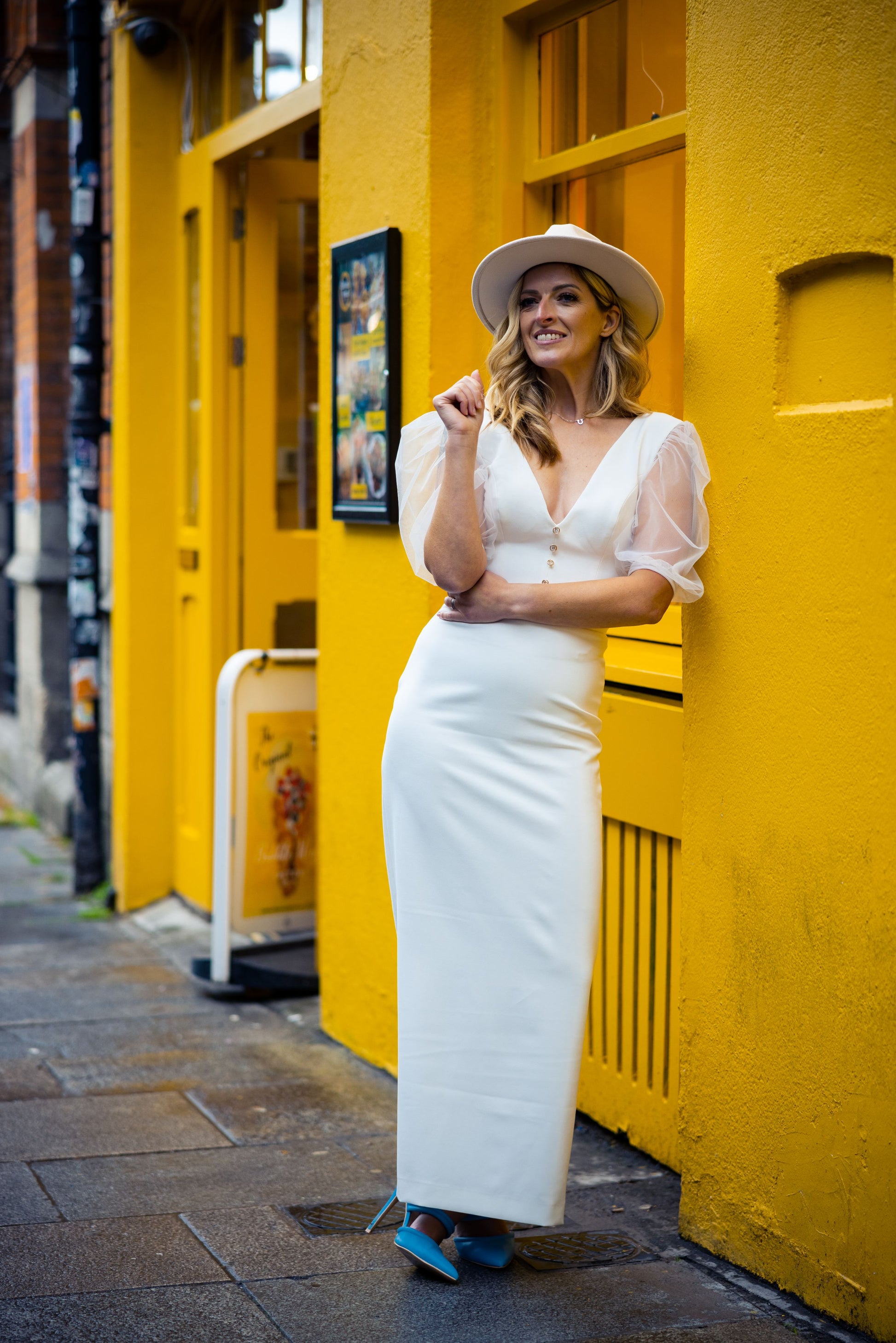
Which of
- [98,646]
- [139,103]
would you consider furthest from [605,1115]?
[139,103]

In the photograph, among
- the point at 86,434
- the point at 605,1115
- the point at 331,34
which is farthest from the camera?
the point at 86,434

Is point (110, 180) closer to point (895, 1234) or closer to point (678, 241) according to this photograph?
point (678, 241)

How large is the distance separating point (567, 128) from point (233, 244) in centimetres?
251

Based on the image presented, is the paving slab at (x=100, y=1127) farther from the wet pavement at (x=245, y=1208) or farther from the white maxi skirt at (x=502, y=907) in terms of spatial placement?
the white maxi skirt at (x=502, y=907)

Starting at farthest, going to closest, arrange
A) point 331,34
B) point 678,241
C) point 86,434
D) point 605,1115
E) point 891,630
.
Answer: point 86,434 < point 331,34 < point 605,1115 < point 678,241 < point 891,630

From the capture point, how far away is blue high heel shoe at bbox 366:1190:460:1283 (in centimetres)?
321

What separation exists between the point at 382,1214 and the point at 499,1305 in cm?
35

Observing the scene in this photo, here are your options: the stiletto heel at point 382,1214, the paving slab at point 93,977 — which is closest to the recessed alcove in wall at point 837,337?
the stiletto heel at point 382,1214

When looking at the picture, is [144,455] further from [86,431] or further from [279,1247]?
[279,1247]

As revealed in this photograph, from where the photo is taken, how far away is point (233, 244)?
21.1 ft

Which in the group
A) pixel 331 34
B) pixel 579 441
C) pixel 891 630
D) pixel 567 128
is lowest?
pixel 891 630

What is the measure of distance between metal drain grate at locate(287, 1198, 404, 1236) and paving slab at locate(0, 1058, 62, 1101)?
117 cm

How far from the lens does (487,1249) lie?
3285mm

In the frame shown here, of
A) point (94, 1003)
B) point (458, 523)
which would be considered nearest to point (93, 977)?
point (94, 1003)
